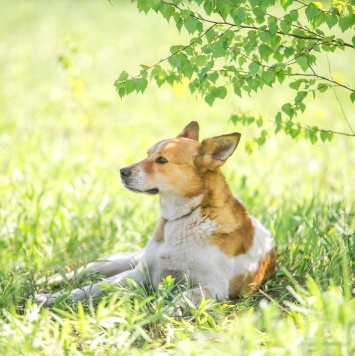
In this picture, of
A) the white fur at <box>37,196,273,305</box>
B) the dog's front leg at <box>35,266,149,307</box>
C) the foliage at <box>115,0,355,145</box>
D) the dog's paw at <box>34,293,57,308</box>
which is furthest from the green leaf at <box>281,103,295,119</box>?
the dog's paw at <box>34,293,57,308</box>

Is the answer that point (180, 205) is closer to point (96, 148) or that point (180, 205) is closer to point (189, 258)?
point (189, 258)

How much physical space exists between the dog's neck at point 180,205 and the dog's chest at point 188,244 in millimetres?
34

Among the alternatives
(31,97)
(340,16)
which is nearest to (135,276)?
(340,16)

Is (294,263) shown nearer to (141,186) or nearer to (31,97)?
(141,186)

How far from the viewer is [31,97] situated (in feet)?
37.7

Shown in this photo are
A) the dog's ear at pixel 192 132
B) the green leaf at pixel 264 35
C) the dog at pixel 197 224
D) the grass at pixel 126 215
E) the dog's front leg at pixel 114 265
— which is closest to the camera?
the grass at pixel 126 215

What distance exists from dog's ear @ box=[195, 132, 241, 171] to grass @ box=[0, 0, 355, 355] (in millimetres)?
971

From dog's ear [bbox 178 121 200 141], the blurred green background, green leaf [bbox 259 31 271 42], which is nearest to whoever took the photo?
green leaf [bbox 259 31 271 42]

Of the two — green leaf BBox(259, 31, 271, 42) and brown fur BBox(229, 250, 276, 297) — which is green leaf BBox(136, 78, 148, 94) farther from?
brown fur BBox(229, 250, 276, 297)

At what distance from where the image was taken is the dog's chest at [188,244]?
499 centimetres

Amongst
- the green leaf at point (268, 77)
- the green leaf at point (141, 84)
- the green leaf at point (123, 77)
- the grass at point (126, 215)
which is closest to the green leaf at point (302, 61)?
the green leaf at point (268, 77)

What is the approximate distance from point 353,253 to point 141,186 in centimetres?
162

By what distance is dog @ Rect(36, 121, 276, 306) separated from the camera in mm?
4992

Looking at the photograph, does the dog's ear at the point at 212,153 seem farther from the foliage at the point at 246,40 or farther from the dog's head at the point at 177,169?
the foliage at the point at 246,40
